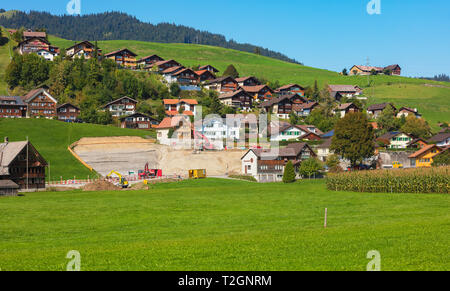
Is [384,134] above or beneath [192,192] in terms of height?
above

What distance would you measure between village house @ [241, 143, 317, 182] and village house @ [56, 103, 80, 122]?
2026 inches

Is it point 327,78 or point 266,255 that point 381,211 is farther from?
point 327,78

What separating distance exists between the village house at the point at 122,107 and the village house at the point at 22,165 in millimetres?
57034

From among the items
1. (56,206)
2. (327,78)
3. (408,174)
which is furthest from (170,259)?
(327,78)

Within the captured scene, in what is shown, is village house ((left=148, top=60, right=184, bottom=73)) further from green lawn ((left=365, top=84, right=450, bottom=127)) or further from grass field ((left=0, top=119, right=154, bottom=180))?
green lawn ((left=365, top=84, right=450, bottom=127))

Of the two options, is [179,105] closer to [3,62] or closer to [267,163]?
[267,163]

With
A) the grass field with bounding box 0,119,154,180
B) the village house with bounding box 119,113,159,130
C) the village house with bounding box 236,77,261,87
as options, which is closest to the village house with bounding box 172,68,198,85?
the village house with bounding box 236,77,261,87

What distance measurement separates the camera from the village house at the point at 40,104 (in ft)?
371

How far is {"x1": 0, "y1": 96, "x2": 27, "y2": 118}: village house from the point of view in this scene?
107625mm

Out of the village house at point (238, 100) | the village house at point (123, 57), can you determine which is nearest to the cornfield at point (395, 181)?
the village house at point (238, 100)

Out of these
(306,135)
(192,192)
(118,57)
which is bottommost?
(192,192)

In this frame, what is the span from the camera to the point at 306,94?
162 metres

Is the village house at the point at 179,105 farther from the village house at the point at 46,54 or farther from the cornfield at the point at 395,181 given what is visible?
the cornfield at the point at 395,181
